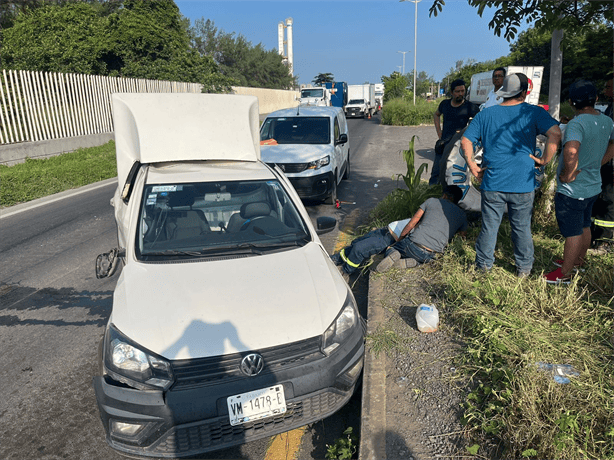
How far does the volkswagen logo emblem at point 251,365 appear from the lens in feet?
8.75

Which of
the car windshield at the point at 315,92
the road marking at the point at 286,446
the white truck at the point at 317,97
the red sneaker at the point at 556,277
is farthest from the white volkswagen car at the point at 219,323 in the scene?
the car windshield at the point at 315,92

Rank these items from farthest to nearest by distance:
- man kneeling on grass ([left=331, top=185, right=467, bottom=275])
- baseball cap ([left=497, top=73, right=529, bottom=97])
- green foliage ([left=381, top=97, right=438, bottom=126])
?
green foliage ([left=381, top=97, right=438, bottom=126]) < man kneeling on grass ([left=331, top=185, right=467, bottom=275]) < baseball cap ([left=497, top=73, right=529, bottom=97])

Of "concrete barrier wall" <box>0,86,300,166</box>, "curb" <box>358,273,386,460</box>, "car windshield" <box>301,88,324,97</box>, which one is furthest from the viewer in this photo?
"car windshield" <box>301,88,324,97</box>

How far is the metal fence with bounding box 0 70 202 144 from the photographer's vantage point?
1277cm

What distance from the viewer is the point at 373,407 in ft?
9.85

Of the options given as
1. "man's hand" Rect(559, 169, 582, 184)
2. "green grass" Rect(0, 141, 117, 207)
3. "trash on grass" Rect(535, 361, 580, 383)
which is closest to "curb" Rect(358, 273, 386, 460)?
"trash on grass" Rect(535, 361, 580, 383)

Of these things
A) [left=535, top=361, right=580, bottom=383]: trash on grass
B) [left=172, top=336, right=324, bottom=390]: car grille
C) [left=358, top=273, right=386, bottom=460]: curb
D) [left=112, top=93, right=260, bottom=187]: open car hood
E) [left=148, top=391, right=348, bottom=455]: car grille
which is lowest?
[left=358, top=273, right=386, bottom=460]: curb

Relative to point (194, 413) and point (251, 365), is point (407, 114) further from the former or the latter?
point (194, 413)

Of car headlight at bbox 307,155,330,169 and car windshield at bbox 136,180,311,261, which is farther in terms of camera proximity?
car headlight at bbox 307,155,330,169

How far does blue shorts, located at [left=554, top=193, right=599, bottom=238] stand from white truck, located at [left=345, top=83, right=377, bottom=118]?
37.0 meters

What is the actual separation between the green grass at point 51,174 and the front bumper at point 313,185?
5.87m

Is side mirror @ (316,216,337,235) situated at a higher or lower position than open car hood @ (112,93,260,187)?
lower

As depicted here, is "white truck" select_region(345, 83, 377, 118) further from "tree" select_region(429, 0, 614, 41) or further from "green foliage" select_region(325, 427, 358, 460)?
"green foliage" select_region(325, 427, 358, 460)

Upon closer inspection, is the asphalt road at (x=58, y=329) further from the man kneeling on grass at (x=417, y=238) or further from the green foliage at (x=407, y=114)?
the green foliage at (x=407, y=114)
